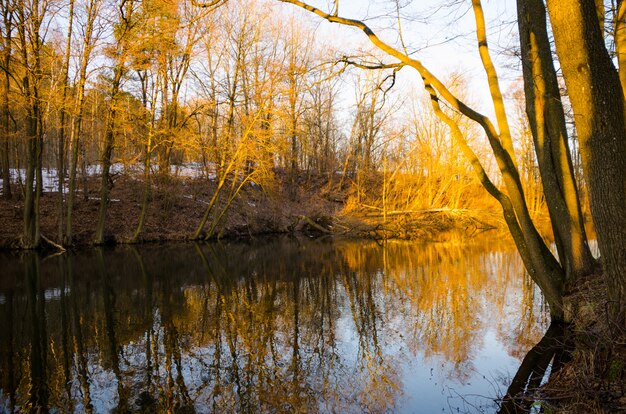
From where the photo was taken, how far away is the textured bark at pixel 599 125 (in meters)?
3.94

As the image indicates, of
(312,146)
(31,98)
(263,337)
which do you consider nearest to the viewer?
(263,337)

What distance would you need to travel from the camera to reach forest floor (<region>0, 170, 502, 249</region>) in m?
20.5

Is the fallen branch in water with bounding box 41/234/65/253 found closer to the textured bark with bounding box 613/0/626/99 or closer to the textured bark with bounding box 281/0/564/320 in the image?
the textured bark with bounding box 281/0/564/320

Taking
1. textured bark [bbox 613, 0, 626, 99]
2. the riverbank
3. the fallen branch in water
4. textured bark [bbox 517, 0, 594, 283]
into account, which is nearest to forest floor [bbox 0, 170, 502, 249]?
the fallen branch in water

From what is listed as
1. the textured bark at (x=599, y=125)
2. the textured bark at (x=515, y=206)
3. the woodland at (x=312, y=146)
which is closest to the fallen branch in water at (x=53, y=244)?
the woodland at (x=312, y=146)

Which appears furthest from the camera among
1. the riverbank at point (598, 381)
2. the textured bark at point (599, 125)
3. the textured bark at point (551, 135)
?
the textured bark at point (551, 135)

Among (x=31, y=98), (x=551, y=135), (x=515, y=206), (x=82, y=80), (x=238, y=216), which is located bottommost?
(x=238, y=216)

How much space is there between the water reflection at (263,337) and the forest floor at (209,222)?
7923 mm

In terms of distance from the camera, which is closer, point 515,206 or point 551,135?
point 551,135

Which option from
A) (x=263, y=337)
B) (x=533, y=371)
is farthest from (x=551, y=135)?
(x=263, y=337)

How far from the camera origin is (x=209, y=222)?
980 inches

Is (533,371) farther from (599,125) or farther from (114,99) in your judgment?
(114,99)

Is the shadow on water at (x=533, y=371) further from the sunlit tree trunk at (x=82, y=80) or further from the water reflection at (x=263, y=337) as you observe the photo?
the sunlit tree trunk at (x=82, y=80)

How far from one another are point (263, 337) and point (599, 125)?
198 inches
